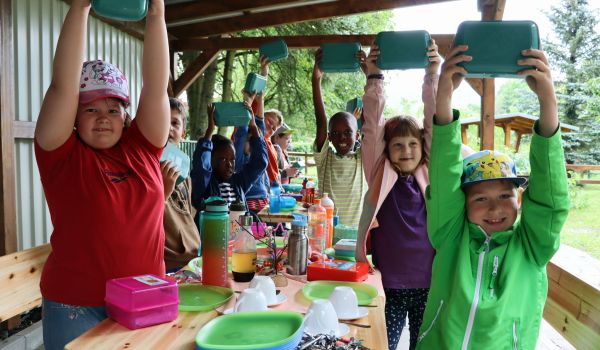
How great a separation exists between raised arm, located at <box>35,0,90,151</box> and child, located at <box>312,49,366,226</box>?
227 cm

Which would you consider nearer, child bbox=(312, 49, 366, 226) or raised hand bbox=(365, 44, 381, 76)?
raised hand bbox=(365, 44, 381, 76)

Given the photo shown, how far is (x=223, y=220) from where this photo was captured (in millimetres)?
1677

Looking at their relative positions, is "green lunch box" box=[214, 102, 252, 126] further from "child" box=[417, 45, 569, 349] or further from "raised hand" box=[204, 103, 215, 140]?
"child" box=[417, 45, 569, 349]

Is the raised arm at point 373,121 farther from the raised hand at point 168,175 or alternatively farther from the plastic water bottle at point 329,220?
the raised hand at point 168,175

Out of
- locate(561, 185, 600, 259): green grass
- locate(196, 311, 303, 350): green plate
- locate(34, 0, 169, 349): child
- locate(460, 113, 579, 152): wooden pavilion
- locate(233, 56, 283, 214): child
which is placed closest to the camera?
locate(196, 311, 303, 350): green plate

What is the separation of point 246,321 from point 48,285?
729mm

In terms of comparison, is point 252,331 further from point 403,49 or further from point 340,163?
point 340,163

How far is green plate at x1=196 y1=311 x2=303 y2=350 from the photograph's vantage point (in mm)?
1129

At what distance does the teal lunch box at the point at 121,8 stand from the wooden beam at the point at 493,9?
425cm

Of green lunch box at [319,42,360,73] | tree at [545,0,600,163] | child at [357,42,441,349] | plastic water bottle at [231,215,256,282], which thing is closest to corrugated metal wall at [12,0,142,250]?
green lunch box at [319,42,360,73]

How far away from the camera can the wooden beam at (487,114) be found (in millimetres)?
5086

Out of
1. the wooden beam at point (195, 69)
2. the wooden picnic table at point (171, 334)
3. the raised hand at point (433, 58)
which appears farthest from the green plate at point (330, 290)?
the wooden beam at point (195, 69)

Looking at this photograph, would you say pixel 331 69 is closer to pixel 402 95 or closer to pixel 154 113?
pixel 154 113

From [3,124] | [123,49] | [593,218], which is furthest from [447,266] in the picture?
[593,218]
